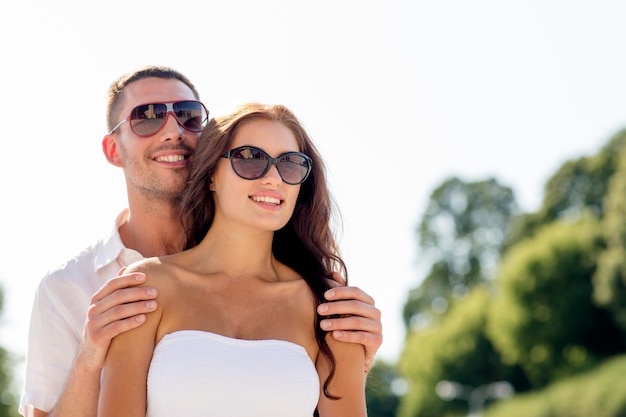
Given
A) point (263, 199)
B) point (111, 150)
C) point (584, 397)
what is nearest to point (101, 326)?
point (263, 199)

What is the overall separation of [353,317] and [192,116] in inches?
62.4

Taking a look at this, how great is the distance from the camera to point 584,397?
4078 centimetres

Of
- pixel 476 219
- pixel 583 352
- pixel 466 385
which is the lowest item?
pixel 466 385

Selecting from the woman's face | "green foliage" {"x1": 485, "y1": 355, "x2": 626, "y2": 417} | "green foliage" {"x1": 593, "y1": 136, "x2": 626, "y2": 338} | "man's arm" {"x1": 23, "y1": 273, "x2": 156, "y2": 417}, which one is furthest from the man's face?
"green foliage" {"x1": 593, "y1": 136, "x2": 626, "y2": 338}

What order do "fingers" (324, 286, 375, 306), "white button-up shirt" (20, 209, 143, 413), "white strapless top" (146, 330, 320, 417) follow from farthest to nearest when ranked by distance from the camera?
"white button-up shirt" (20, 209, 143, 413) < "fingers" (324, 286, 375, 306) < "white strapless top" (146, 330, 320, 417)

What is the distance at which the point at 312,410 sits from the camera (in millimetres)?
4516

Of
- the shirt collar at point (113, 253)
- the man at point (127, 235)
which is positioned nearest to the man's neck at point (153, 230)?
the man at point (127, 235)

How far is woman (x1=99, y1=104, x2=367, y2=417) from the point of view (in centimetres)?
441

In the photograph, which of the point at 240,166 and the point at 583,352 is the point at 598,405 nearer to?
the point at 583,352

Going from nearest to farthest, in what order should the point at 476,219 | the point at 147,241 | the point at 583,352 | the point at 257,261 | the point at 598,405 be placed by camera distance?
the point at 257,261
the point at 147,241
the point at 598,405
the point at 583,352
the point at 476,219

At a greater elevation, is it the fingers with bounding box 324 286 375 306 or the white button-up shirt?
the fingers with bounding box 324 286 375 306

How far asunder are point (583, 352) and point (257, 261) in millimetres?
45859

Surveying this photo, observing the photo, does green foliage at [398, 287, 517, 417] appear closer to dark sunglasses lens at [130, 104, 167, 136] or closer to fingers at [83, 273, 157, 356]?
dark sunglasses lens at [130, 104, 167, 136]

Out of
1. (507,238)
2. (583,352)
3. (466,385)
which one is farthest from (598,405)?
(507,238)
